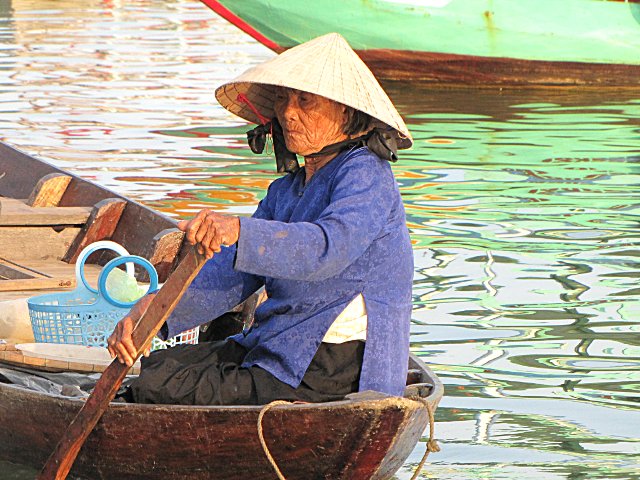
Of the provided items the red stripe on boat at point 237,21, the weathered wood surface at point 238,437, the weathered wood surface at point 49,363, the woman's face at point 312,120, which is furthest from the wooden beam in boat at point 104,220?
the red stripe on boat at point 237,21

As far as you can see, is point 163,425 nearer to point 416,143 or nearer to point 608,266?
point 608,266

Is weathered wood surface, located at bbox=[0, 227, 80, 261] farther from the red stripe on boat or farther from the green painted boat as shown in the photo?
the red stripe on boat

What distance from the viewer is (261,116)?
3918mm

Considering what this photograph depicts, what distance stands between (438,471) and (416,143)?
23.9 ft

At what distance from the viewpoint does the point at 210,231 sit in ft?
10.6

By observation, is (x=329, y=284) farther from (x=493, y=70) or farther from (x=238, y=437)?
(x=493, y=70)

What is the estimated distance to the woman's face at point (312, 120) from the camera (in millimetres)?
3617

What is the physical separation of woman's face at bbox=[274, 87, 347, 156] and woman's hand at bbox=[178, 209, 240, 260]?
0.47 meters

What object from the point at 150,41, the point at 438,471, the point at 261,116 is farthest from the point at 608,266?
the point at 150,41

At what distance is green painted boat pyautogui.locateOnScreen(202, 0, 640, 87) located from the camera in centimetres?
1454

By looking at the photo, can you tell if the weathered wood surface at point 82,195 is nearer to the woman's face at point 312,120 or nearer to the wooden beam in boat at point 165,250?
the wooden beam in boat at point 165,250

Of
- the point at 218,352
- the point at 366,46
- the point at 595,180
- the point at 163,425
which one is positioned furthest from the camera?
the point at 366,46

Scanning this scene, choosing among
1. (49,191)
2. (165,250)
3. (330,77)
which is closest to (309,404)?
(330,77)

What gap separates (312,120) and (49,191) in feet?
10.4
